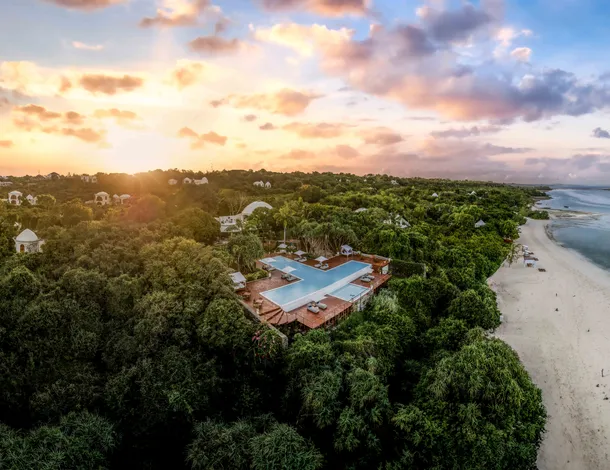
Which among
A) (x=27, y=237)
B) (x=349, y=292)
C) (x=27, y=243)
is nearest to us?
(x=349, y=292)

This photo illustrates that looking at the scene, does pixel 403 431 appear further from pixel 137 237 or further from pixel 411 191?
pixel 411 191

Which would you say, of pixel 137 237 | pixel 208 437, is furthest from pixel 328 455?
pixel 137 237

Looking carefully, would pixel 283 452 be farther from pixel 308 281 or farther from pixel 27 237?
pixel 27 237

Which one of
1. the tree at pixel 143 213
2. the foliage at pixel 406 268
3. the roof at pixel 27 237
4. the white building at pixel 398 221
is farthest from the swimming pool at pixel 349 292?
the roof at pixel 27 237

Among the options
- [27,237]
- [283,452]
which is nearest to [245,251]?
[283,452]

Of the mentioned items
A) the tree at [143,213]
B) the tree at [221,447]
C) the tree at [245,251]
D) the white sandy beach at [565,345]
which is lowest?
the white sandy beach at [565,345]

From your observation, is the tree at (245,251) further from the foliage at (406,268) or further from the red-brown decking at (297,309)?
the foliage at (406,268)
